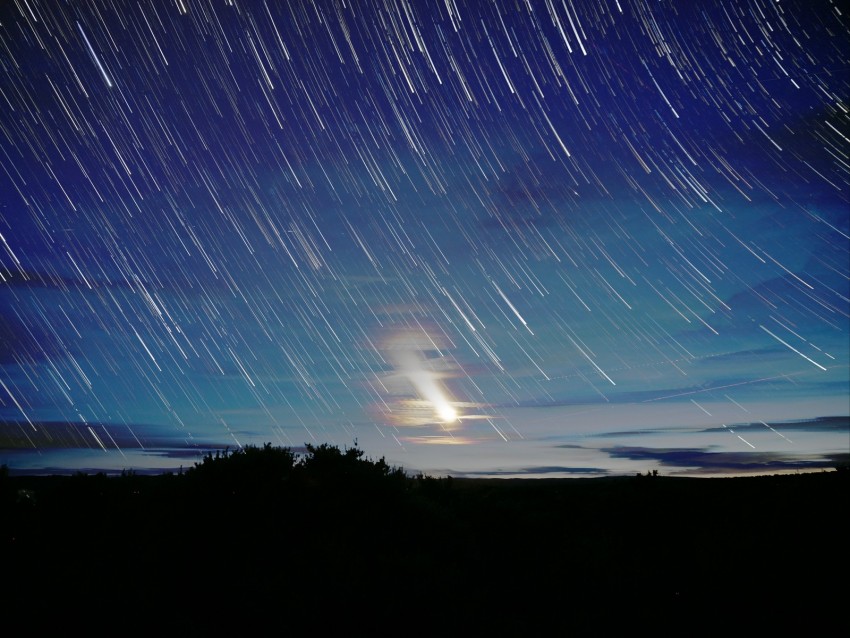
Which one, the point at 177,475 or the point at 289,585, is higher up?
the point at 177,475

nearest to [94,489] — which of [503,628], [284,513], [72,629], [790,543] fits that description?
[284,513]

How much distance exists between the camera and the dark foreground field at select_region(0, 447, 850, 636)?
9.81m

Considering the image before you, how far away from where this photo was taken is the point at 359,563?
11.3 meters

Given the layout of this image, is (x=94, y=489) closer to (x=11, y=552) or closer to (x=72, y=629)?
(x=11, y=552)

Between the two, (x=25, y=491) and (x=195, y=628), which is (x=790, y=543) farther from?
(x=25, y=491)

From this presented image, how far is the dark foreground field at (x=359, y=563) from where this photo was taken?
9812 millimetres

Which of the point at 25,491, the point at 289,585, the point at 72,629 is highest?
the point at 25,491

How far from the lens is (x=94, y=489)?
521 inches

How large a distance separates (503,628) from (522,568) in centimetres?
403

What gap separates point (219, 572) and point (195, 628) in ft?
6.62

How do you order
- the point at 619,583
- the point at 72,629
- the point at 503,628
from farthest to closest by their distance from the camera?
the point at 619,583
the point at 503,628
the point at 72,629

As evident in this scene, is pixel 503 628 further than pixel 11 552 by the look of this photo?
No

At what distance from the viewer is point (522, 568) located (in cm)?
1407

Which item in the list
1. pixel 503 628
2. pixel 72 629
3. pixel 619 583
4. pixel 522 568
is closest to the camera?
pixel 72 629
